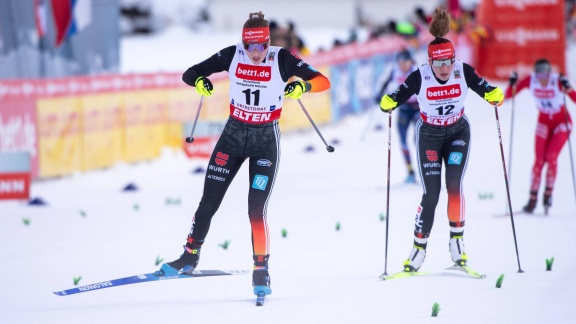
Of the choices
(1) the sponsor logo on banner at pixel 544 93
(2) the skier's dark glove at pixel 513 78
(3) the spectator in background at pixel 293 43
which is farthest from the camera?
(3) the spectator in background at pixel 293 43

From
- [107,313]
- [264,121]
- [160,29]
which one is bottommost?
[107,313]

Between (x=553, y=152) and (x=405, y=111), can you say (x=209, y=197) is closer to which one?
(x=553, y=152)

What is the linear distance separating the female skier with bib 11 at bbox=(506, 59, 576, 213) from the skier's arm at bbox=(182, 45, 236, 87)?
4281 millimetres

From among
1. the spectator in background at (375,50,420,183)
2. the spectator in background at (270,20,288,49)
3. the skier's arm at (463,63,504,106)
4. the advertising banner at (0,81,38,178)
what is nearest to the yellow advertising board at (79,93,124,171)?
the advertising banner at (0,81,38,178)

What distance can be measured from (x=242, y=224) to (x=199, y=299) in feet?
13.4

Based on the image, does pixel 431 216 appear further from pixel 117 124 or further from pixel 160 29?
pixel 160 29

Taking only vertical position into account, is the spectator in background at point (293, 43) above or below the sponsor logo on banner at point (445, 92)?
above

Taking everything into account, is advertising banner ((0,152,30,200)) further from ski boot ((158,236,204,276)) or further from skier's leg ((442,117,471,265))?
skier's leg ((442,117,471,265))

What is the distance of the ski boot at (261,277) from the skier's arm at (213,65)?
56.2 inches

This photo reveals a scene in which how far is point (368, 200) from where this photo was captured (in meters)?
13.7

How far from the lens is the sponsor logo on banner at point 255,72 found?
7887 mm

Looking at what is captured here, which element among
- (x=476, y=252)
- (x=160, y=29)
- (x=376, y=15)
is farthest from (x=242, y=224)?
(x=376, y=15)

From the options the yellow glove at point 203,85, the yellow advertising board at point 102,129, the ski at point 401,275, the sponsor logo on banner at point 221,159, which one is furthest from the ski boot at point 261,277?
the yellow advertising board at point 102,129

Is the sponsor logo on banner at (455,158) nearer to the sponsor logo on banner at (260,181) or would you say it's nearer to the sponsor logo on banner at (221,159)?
the sponsor logo on banner at (260,181)
